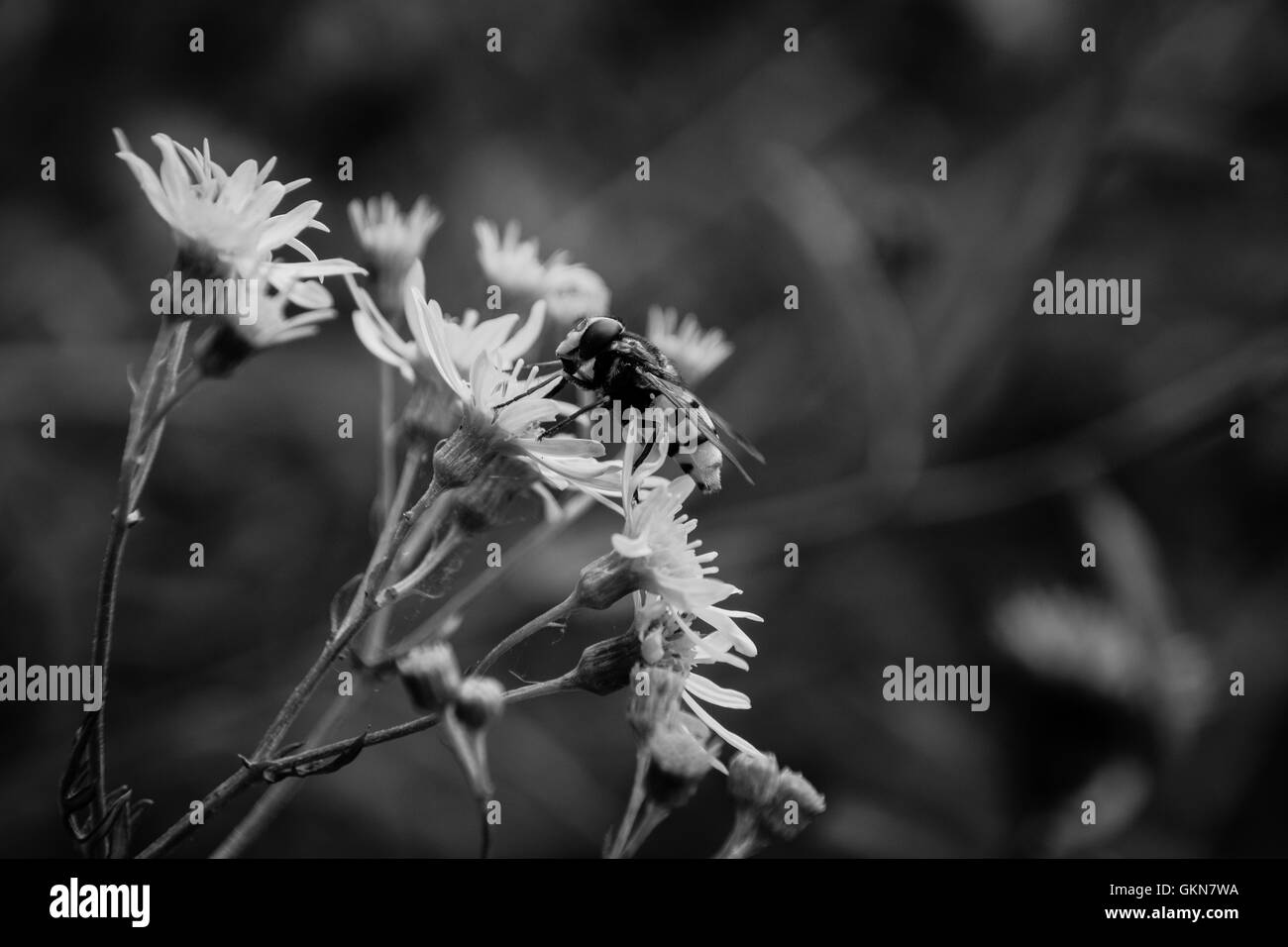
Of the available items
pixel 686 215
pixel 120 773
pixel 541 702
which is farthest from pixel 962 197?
pixel 120 773

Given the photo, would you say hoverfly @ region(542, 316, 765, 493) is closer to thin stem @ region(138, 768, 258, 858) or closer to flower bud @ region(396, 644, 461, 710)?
flower bud @ region(396, 644, 461, 710)

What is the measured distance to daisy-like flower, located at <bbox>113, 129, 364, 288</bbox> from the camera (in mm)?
2432

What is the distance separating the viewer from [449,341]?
110 inches

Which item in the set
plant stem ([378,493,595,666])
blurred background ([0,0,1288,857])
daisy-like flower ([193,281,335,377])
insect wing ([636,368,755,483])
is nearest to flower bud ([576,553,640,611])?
plant stem ([378,493,595,666])

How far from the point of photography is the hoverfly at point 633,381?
3094mm

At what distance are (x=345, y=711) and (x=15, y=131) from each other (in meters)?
3.47

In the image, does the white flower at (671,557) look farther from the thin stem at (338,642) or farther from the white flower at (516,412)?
the thin stem at (338,642)

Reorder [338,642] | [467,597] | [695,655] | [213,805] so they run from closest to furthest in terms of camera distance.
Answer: [213,805]
[338,642]
[695,655]
[467,597]

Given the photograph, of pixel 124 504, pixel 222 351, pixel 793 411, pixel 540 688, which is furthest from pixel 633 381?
pixel 793 411

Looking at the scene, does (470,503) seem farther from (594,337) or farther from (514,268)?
(514,268)

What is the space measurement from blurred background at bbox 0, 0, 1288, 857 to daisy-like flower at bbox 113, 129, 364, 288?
1.89 metres

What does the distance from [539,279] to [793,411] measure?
2708 millimetres
